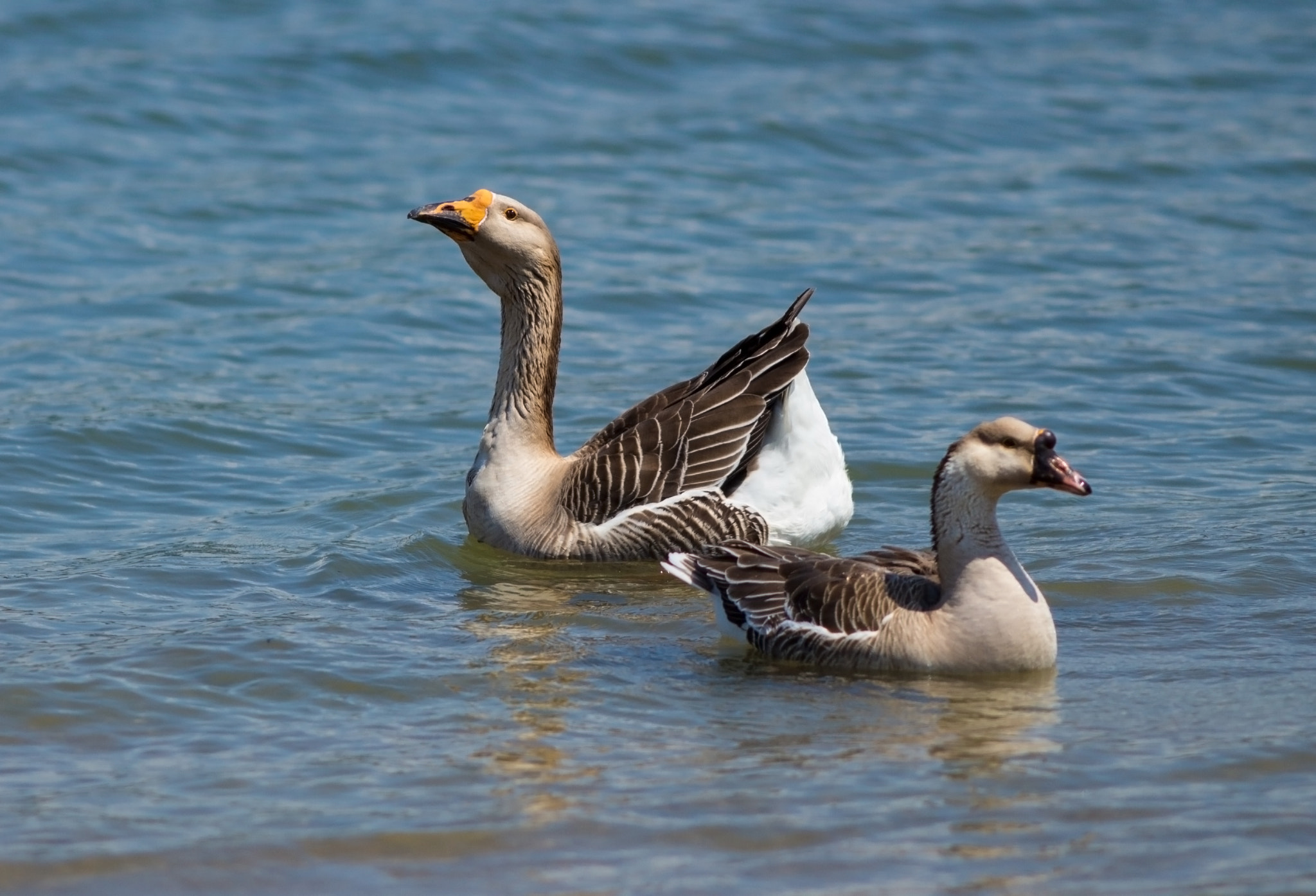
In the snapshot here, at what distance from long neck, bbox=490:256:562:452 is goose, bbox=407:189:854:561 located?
0.28m

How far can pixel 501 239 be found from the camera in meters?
9.64

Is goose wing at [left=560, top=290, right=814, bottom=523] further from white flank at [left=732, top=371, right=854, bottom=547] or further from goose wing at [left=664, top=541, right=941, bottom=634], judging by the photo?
goose wing at [left=664, top=541, right=941, bottom=634]

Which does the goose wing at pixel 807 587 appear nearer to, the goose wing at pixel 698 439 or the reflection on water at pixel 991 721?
the reflection on water at pixel 991 721

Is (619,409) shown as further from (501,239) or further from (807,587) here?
(807,587)

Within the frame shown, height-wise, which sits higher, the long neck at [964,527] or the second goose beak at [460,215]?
the second goose beak at [460,215]

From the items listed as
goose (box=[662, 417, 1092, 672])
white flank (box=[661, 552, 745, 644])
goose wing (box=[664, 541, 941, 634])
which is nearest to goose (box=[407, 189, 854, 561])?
white flank (box=[661, 552, 745, 644])

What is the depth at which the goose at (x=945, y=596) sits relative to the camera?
22.8ft

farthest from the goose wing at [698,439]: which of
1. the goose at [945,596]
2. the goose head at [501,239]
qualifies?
the goose at [945,596]

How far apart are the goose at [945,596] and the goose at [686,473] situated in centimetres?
173

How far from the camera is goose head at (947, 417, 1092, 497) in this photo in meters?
6.81

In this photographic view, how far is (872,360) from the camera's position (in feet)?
44.3

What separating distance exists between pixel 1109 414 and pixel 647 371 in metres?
3.53

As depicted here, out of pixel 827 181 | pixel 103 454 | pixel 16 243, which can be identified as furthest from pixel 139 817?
pixel 827 181

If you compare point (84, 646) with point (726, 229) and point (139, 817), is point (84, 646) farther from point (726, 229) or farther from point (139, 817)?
point (726, 229)
